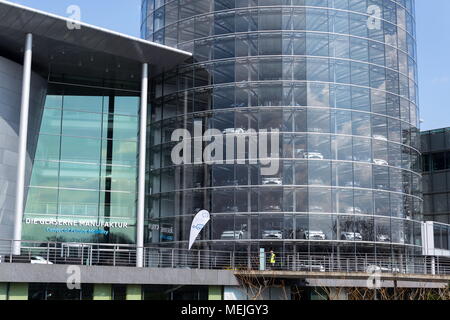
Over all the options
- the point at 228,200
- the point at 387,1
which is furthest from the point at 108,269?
the point at 387,1

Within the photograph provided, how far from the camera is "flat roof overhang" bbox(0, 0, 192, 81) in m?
33.6

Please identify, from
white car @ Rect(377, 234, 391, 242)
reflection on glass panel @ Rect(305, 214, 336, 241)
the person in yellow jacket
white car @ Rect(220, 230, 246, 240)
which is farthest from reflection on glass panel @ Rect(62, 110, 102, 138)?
white car @ Rect(377, 234, 391, 242)

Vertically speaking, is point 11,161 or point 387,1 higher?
point 387,1

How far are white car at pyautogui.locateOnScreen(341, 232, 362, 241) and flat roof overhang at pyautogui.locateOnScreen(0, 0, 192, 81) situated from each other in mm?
14374

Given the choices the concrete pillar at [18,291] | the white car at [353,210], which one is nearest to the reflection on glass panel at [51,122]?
the concrete pillar at [18,291]

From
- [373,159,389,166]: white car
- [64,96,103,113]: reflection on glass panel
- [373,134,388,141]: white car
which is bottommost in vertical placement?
[373,159,389,166]: white car

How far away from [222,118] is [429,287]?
1567 centimetres

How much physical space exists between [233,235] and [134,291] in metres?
10.3

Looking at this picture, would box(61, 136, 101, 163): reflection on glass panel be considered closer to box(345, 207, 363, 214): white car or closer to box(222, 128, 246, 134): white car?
box(222, 128, 246, 134): white car

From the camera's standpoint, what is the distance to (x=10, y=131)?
36.7 metres

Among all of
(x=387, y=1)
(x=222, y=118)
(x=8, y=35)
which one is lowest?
(x=222, y=118)

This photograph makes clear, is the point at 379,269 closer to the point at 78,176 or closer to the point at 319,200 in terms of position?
the point at 319,200
